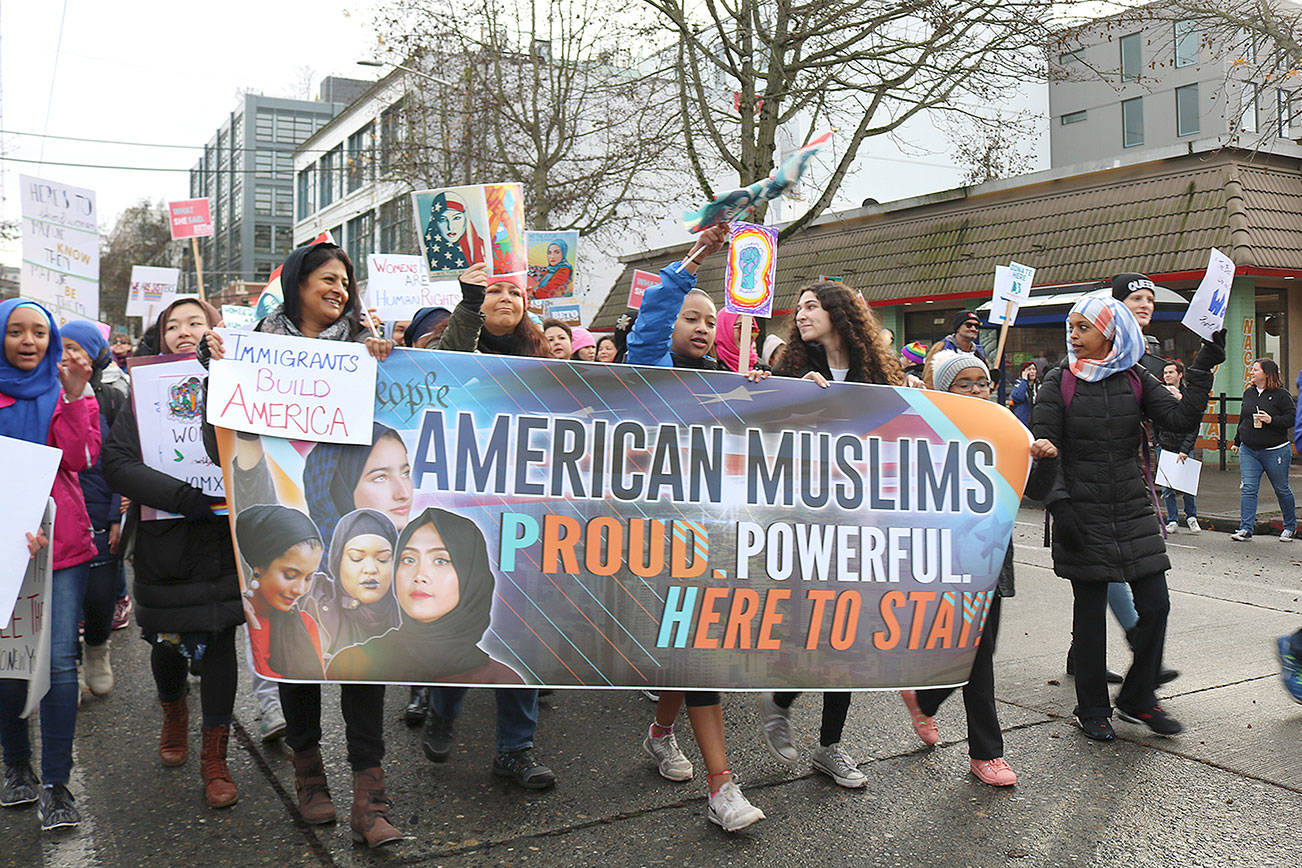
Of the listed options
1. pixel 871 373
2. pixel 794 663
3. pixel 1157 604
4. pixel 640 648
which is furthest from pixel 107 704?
pixel 1157 604

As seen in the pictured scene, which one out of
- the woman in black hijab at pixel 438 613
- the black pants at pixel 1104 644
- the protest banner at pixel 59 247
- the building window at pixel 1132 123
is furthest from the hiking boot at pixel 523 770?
the building window at pixel 1132 123

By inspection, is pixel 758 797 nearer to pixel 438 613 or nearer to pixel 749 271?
pixel 438 613

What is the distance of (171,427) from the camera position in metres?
4.05

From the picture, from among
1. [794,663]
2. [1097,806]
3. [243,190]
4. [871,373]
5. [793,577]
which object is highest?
[243,190]

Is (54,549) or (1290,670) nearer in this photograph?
(54,549)

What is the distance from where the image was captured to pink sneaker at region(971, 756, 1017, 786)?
13.0 ft

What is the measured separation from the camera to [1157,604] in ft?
14.8

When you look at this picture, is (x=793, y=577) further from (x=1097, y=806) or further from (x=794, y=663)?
(x=1097, y=806)

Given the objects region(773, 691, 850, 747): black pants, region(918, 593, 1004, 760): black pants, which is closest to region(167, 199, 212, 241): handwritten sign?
region(773, 691, 850, 747): black pants

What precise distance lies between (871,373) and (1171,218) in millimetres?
15386

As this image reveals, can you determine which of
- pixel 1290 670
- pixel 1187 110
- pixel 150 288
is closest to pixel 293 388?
pixel 1290 670

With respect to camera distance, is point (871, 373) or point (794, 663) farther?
point (871, 373)

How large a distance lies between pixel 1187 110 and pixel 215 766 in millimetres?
39282

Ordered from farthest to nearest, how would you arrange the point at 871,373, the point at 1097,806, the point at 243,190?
the point at 243,190 < the point at 871,373 < the point at 1097,806
